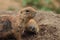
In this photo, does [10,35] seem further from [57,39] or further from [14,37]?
[57,39]

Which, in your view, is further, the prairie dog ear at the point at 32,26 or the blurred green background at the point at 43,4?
the blurred green background at the point at 43,4

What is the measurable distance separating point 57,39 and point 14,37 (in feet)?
1.86

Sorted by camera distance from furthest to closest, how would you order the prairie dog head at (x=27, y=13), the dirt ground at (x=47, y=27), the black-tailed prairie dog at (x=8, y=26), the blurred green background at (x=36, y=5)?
the blurred green background at (x=36, y=5)
the dirt ground at (x=47, y=27)
the prairie dog head at (x=27, y=13)
the black-tailed prairie dog at (x=8, y=26)

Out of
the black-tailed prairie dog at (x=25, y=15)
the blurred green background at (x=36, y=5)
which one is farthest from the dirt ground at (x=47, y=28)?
the blurred green background at (x=36, y=5)

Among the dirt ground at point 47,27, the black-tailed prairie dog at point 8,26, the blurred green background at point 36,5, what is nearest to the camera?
the black-tailed prairie dog at point 8,26

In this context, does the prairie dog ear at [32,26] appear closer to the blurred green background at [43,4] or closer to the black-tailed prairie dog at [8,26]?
the black-tailed prairie dog at [8,26]

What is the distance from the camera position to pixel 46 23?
3592 millimetres

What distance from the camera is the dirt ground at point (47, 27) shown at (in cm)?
323

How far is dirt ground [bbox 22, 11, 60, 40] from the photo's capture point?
323cm

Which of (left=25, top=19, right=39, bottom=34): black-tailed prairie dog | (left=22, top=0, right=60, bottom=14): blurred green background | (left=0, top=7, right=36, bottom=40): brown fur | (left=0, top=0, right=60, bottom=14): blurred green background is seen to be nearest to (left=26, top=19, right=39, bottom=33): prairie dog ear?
(left=25, top=19, right=39, bottom=34): black-tailed prairie dog

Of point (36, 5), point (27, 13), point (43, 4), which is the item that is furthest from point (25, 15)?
point (43, 4)

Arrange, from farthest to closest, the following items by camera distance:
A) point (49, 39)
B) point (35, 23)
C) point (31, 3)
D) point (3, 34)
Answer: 1. point (31, 3)
2. point (35, 23)
3. point (49, 39)
4. point (3, 34)

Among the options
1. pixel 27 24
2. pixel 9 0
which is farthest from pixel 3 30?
pixel 9 0

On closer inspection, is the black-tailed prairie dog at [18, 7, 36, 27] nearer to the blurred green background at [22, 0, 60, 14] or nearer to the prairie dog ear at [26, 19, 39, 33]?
the prairie dog ear at [26, 19, 39, 33]
